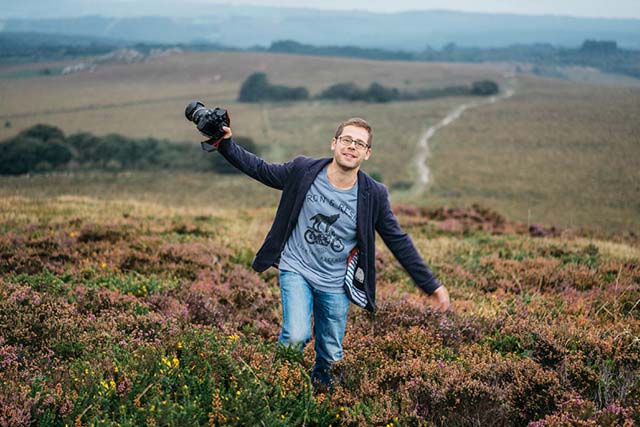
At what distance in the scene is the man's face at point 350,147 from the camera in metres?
3.68

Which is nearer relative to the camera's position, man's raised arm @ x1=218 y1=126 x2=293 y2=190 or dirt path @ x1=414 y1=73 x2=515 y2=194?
man's raised arm @ x1=218 y1=126 x2=293 y2=190

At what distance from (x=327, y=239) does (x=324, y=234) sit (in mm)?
43

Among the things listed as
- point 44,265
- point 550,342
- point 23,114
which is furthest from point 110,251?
point 23,114

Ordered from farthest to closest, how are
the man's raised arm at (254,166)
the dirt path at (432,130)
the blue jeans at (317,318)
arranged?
the dirt path at (432,130)
the man's raised arm at (254,166)
the blue jeans at (317,318)

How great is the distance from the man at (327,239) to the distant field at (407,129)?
1043cm

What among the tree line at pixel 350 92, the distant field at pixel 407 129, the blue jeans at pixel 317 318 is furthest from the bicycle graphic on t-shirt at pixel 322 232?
the tree line at pixel 350 92

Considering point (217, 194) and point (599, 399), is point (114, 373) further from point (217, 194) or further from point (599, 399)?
point (217, 194)

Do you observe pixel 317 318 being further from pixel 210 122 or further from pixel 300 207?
pixel 210 122

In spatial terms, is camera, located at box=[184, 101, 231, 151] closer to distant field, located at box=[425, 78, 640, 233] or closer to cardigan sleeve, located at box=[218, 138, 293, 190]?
cardigan sleeve, located at box=[218, 138, 293, 190]

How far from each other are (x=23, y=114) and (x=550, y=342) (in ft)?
214

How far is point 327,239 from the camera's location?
3.80 meters

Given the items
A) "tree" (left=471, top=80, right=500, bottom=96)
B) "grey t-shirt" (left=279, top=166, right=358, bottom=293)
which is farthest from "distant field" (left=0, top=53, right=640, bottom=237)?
"grey t-shirt" (left=279, top=166, right=358, bottom=293)

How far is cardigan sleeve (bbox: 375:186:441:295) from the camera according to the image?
3.85 m

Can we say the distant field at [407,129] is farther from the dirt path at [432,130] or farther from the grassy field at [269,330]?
the grassy field at [269,330]
